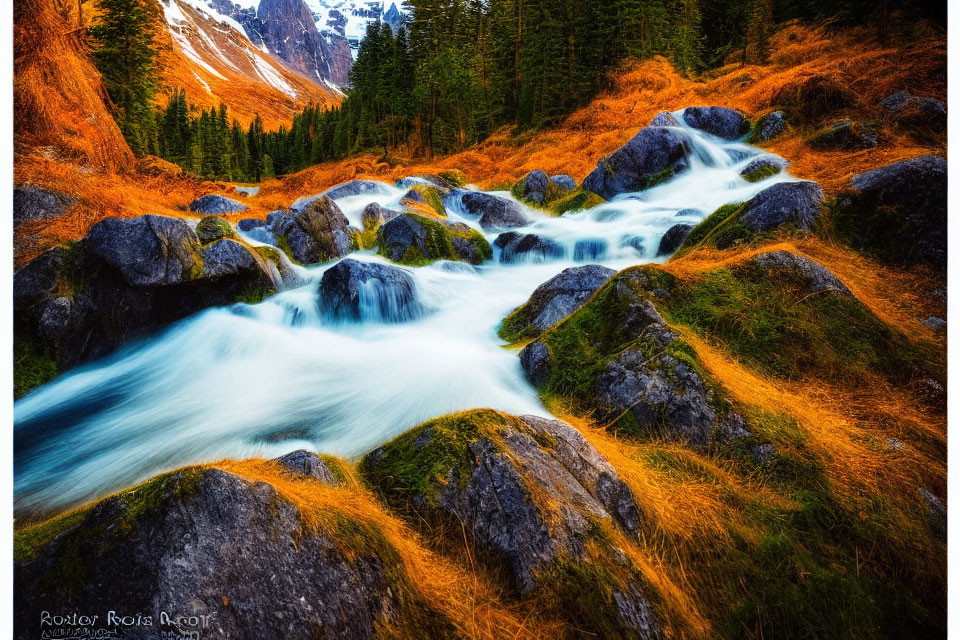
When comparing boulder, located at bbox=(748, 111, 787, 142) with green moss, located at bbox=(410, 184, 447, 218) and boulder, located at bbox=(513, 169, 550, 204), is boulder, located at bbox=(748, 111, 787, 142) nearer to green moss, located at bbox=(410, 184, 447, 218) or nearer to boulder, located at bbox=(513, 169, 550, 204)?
boulder, located at bbox=(513, 169, 550, 204)

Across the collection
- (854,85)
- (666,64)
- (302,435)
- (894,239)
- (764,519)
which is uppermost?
(666,64)

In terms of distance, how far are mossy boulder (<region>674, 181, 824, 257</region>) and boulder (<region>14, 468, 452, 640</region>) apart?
7118 mm

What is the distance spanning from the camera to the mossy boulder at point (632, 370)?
12.8ft

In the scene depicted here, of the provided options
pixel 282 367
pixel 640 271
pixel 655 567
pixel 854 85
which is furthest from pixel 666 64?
pixel 655 567

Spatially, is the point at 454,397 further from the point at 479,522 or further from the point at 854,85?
the point at 854,85

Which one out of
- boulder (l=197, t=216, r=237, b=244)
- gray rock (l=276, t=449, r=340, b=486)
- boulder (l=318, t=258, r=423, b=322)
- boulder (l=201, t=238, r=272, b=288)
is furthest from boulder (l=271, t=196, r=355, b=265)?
gray rock (l=276, t=449, r=340, b=486)

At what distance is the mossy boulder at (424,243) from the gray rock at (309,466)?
27.3 feet

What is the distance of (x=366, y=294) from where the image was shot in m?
8.52

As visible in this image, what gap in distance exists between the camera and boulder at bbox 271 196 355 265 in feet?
37.7

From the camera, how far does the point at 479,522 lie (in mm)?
2734

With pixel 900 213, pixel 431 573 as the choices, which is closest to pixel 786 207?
pixel 900 213

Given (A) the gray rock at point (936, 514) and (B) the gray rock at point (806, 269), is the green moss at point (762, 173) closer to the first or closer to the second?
(B) the gray rock at point (806, 269)

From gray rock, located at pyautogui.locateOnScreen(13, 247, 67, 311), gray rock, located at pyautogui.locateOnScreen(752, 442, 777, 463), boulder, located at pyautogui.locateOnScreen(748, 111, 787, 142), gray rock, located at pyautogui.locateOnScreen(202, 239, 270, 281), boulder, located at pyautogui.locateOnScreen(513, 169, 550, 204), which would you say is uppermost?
boulder, located at pyautogui.locateOnScreen(748, 111, 787, 142)

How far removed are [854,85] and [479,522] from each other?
18.0 metres
